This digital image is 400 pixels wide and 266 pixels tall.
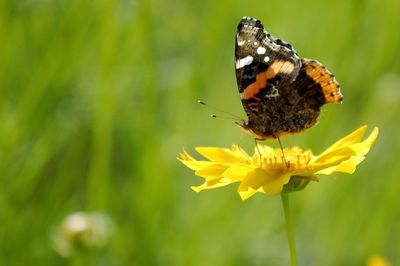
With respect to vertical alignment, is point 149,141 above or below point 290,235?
above

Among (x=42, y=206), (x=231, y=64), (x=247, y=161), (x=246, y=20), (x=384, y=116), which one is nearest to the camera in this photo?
(x=247, y=161)

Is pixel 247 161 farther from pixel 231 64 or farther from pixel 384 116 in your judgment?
pixel 231 64

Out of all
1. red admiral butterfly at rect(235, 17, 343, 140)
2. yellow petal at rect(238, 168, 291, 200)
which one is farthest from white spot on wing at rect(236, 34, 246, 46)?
yellow petal at rect(238, 168, 291, 200)

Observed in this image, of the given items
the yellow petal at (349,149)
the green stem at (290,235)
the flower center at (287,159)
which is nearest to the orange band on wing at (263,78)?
the flower center at (287,159)

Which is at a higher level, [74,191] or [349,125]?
[349,125]

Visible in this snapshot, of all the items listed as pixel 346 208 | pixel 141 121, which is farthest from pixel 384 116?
pixel 141 121

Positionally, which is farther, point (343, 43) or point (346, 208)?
point (346, 208)

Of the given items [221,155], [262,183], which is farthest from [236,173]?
[221,155]

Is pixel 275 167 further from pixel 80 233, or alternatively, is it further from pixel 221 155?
pixel 80 233
